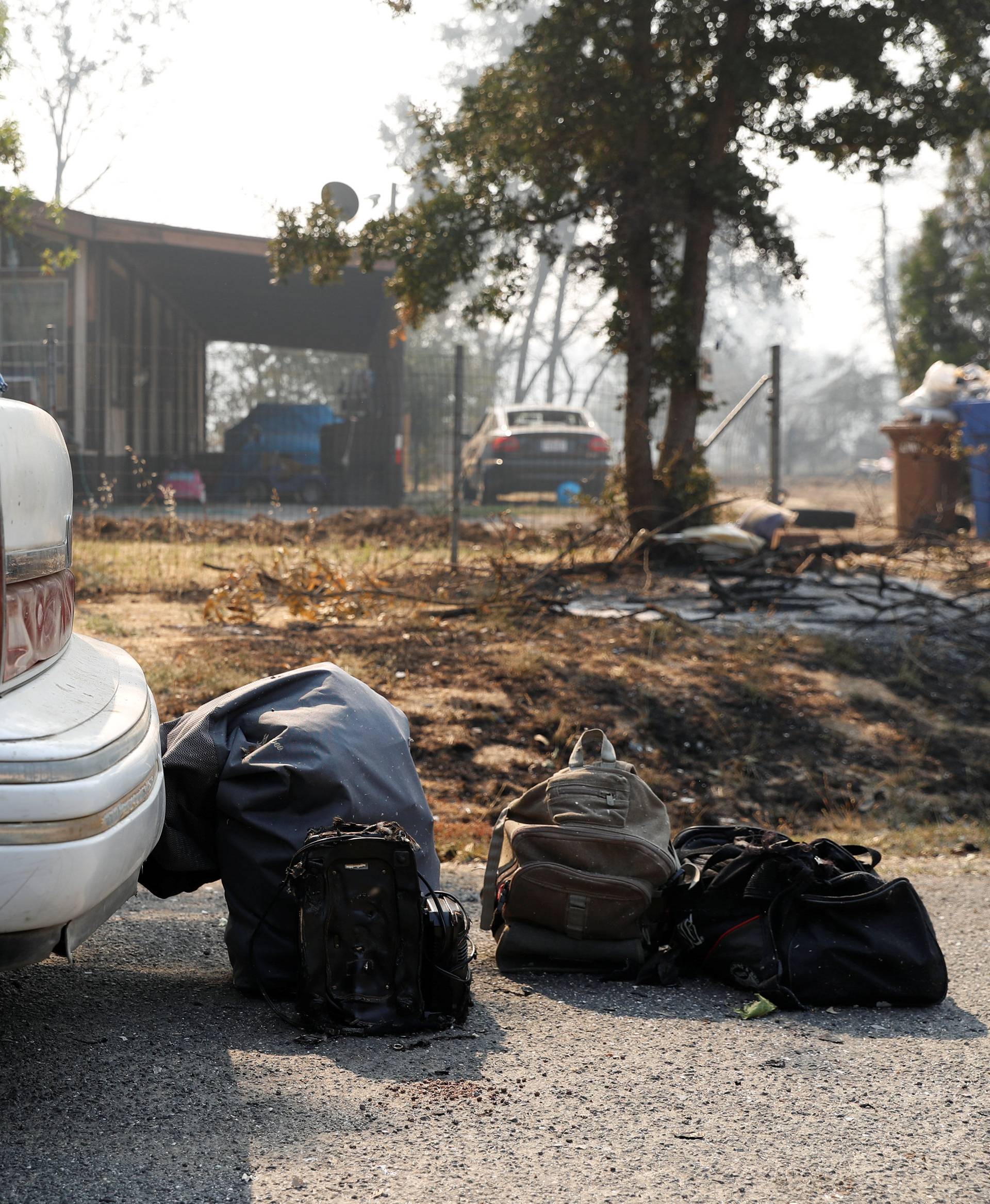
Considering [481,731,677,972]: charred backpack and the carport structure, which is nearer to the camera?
[481,731,677,972]: charred backpack

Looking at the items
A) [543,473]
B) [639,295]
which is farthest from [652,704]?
[543,473]

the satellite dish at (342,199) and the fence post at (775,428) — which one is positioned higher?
the satellite dish at (342,199)

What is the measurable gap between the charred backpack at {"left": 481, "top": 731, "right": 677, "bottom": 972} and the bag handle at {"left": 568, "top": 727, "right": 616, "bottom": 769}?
8 cm

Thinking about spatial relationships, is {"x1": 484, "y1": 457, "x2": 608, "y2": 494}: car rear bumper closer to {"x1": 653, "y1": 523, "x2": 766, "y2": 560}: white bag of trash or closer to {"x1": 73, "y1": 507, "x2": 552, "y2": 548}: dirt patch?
{"x1": 73, "y1": 507, "x2": 552, "y2": 548}: dirt patch

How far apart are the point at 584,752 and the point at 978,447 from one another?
1042 centimetres

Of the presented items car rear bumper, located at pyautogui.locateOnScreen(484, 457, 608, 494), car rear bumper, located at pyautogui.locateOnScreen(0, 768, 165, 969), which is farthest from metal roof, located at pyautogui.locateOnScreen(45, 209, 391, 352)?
car rear bumper, located at pyautogui.locateOnScreen(0, 768, 165, 969)

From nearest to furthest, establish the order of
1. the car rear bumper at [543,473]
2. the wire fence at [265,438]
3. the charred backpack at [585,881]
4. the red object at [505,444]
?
the charred backpack at [585,881] → the wire fence at [265,438] → the car rear bumper at [543,473] → the red object at [505,444]

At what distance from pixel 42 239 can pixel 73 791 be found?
17849 millimetres

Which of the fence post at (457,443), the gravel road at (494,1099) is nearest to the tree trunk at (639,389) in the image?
the fence post at (457,443)

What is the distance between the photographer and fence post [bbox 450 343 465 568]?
34.8 feet

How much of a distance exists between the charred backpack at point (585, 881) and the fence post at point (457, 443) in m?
7.14

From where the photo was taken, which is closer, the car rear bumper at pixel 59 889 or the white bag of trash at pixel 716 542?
the car rear bumper at pixel 59 889

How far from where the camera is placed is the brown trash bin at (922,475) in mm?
13727

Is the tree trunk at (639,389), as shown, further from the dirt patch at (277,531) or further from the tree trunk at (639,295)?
the dirt patch at (277,531)
